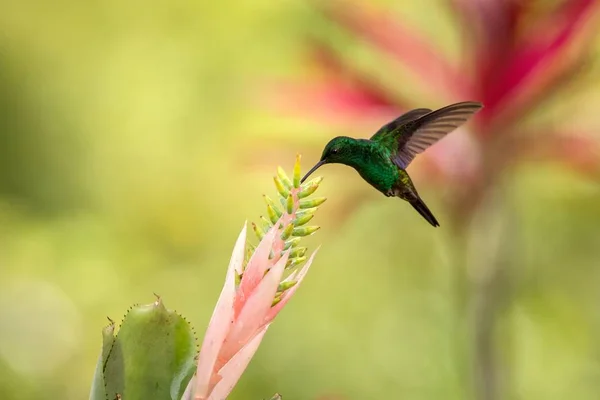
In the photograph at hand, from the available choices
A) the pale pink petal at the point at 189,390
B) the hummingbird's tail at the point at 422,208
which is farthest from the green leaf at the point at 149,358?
the hummingbird's tail at the point at 422,208

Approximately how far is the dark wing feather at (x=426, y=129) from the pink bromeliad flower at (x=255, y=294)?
0.81 feet

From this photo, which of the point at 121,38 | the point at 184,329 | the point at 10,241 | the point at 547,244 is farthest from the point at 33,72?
the point at 184,329

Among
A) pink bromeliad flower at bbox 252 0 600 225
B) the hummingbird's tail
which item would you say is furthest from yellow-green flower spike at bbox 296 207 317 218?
pink bromeliad flower at bbox 252 0 600 225

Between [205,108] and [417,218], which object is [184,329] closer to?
[417,218]

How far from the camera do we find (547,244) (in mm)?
Answer: 2059

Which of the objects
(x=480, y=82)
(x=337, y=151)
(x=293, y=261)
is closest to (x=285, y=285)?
(x=293, y=261)

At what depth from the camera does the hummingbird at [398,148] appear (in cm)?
45

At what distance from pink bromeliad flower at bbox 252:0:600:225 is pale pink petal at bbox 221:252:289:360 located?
0.64 m

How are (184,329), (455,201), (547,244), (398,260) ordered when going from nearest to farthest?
(184,329) < (455,201) < (547,244) < (398,260)

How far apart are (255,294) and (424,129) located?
317mm

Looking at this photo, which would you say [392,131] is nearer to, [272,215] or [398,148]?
[398,148]

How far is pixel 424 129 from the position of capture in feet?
1.89

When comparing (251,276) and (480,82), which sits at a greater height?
(480,82)

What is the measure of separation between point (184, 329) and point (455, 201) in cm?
65
